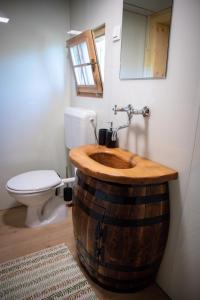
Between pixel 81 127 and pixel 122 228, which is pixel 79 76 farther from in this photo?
pixel 122 228

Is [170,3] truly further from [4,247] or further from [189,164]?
[4,247]

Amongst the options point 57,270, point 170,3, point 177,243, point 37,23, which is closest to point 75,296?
point 57,270

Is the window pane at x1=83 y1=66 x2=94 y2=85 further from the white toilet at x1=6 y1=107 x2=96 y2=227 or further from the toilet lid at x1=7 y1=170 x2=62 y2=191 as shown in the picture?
the toilet lid at x1=7 y1=170 x2=62 y2=191

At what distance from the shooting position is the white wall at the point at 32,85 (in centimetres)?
173

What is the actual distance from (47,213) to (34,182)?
412 millimetres

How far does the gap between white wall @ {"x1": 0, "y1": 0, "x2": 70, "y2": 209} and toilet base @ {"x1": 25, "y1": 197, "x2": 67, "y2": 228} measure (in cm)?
38

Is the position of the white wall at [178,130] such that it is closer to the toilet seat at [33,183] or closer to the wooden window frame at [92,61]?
the wooden window frame at [92,61]

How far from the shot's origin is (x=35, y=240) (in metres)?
1.60

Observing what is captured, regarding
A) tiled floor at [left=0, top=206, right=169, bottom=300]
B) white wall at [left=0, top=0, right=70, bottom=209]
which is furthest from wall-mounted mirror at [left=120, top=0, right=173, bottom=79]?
tiled floor at [left=0, top=206, right=169, bottom=300]

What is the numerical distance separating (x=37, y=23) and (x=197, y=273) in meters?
2.15

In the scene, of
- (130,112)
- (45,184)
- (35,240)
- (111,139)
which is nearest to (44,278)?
(35,240)

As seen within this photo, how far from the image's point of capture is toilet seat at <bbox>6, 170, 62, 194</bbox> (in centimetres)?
158

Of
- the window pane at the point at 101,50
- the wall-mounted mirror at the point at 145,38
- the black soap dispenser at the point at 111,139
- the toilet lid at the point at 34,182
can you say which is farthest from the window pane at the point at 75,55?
the toilet lid at the point at 34,182

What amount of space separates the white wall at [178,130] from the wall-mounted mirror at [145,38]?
0.04 meters
